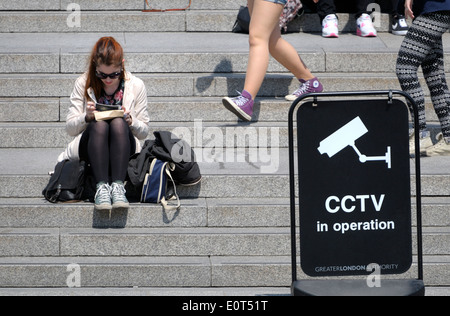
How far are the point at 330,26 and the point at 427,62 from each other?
2044mm

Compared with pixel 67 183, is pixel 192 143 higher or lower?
higher

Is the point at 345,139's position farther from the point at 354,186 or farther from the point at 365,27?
the point at 365,27

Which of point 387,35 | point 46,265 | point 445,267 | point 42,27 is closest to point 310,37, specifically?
point 387,35

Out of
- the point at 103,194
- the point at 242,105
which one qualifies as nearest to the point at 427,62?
the point at 242,105

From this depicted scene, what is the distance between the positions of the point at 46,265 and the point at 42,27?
3.60m

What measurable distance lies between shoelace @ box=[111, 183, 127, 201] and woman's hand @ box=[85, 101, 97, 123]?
1.65 ft

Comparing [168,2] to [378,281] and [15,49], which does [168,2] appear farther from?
[378,281]

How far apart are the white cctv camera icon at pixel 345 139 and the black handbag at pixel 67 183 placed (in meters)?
2.10

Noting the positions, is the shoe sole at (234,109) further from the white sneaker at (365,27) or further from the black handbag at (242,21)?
the white sneaker at (365,27)

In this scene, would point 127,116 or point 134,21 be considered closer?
point 127,116

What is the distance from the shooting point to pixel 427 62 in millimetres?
6625

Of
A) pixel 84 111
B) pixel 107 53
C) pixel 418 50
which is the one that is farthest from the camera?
pixel 418 50

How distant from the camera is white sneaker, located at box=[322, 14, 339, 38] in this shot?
8.51 metres

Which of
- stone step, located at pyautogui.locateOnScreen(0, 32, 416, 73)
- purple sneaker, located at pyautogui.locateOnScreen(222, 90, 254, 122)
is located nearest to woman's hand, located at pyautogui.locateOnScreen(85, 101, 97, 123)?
purple sneaker, located at pyautogui.locateOnScreen(222, 90, 254, 122)
